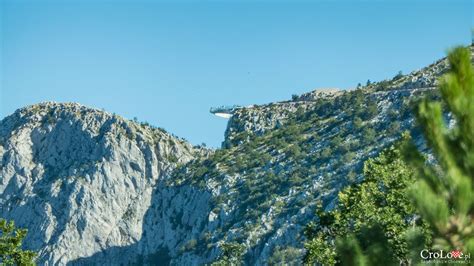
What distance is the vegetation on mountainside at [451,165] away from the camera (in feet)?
40.1

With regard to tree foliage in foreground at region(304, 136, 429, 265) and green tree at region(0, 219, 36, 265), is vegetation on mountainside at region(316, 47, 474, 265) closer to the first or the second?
tree foliage in foreground at region(304, 136, 429, 265)

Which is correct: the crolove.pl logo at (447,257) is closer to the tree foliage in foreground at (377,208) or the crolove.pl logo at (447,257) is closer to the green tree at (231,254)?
the tree foliage in foreground at (377,208)

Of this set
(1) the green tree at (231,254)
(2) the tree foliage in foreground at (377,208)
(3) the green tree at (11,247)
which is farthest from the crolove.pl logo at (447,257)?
(1) the green tree at (231,254)

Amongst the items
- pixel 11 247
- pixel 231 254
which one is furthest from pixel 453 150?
pixel 231 254

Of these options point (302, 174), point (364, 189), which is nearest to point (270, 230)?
point (302, 174)

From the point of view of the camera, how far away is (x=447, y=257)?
1332cm

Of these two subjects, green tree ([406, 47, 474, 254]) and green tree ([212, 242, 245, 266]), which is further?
green tree ([212, 242, 245, 266])

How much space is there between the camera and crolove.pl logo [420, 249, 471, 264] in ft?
41.8

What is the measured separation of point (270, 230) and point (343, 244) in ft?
533

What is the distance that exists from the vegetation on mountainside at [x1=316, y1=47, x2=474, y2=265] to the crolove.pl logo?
0.34ft

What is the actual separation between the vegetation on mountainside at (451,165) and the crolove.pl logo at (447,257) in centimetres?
10

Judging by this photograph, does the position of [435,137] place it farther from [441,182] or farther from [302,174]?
[302,174]

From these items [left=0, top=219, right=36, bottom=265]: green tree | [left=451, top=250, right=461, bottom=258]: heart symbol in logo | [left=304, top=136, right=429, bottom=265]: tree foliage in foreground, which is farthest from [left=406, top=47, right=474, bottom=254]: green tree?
[left=0, top=219, right=36, bottom=265]: green tree

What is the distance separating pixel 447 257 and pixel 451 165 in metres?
1.67
